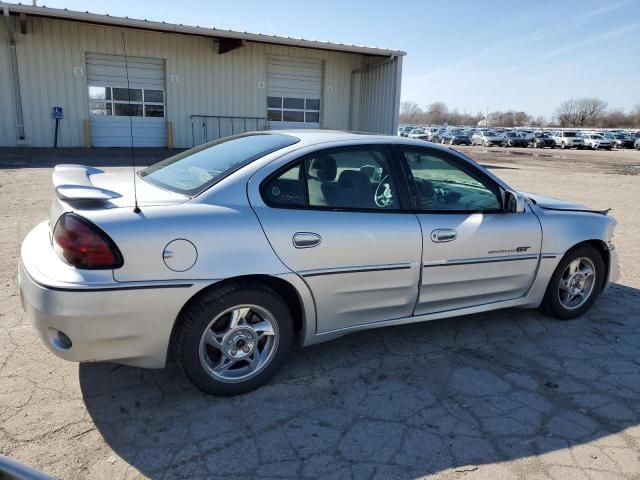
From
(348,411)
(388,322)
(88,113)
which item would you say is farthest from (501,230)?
(88,113)

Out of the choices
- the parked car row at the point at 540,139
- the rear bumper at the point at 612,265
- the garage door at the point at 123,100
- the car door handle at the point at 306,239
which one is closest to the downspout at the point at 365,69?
the garage door at the point at 123,100

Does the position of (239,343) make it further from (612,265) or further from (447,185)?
(612,265)

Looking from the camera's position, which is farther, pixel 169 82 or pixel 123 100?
pixel 169 82

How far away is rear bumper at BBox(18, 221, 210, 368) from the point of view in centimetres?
252

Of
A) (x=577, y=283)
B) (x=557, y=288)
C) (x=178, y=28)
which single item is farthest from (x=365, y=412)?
(x=178, y=28)

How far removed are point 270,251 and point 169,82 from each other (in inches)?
697

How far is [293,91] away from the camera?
2117 cm

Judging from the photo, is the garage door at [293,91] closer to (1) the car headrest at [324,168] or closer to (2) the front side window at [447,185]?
(2) the front side window at [447,185]

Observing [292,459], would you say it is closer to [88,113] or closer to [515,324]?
[515,324]

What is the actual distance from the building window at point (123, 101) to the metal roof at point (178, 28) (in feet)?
8.05

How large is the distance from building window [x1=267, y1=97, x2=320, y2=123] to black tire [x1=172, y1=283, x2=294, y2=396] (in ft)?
61.4

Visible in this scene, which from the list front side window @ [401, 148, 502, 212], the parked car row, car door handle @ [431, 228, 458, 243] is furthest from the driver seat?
the parked car row

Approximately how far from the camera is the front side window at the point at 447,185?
3.58m

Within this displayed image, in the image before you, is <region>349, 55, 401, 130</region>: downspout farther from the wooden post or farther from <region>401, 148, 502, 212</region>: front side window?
<region>401, 148, 502, 212</region>: front side window
